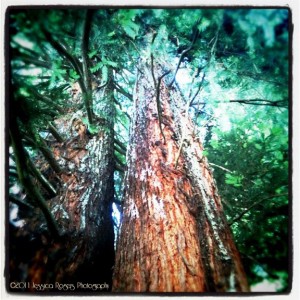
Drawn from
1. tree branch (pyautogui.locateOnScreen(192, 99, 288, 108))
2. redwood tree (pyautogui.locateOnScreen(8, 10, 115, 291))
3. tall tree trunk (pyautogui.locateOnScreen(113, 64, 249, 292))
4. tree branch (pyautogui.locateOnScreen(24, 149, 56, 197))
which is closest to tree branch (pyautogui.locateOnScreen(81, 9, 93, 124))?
redwood tree (pyautogui.locateOnScreen(8, 10, 115, 291))

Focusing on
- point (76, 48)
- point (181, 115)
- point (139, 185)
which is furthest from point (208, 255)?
point (76, 48)

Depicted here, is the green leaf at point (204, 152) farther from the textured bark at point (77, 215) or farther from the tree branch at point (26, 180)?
the tree branch at point (26, 180)

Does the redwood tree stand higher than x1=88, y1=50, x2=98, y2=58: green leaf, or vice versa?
x1=88, y1=50, x2=98, y2=58: green leaf

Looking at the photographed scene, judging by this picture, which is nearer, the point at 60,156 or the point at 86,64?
the point at 86,64

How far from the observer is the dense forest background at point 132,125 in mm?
2109

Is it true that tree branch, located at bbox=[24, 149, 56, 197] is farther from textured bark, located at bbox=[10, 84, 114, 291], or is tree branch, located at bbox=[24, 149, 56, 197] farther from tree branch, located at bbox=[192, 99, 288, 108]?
tree branch, located at bbox=[192, 99, 288, 108]

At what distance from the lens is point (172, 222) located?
1.94 metres

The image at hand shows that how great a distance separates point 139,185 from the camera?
2.12 metres

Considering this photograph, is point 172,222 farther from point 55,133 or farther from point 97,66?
point 97,66

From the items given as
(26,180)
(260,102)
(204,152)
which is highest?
(260,102)

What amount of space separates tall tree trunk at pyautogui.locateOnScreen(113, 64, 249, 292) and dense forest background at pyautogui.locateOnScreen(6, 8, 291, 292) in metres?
0.07

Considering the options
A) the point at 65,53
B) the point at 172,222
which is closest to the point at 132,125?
the point at 65,53

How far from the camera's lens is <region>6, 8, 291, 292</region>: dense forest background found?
211cm

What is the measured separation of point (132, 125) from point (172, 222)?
0.87 metres
